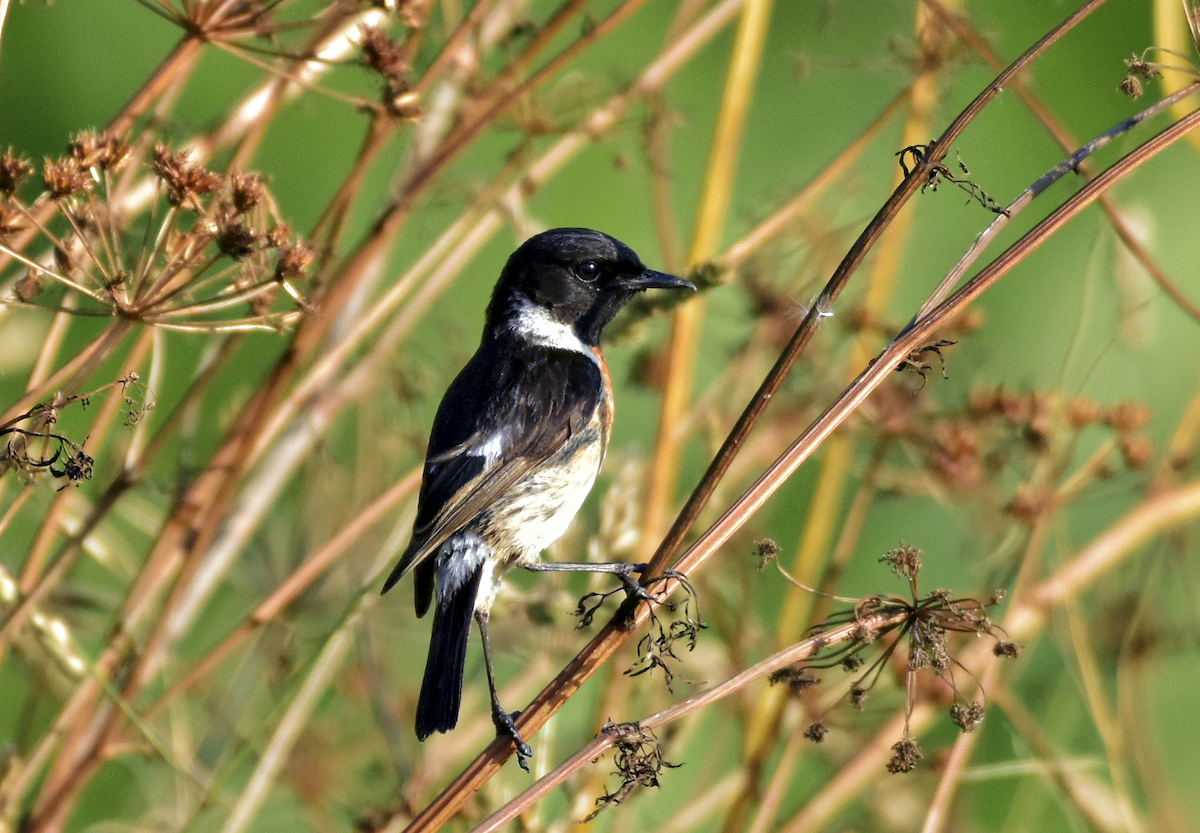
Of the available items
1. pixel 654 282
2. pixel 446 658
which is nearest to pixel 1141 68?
pixel 654 282

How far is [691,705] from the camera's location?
200 cm

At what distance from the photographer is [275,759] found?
295cm

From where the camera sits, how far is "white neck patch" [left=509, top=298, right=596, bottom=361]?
3.93 meters

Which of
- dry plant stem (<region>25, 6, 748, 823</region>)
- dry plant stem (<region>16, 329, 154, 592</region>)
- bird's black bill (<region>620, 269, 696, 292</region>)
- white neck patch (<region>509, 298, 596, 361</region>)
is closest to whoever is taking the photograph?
dry plant stem (<region>16, 329, 154, 592</region>)

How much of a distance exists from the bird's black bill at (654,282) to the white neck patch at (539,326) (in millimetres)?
281

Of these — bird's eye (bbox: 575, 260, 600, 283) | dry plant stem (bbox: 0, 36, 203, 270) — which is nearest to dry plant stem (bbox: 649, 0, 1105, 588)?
dry plant stem (bbox: 0, 36, 203, 270)

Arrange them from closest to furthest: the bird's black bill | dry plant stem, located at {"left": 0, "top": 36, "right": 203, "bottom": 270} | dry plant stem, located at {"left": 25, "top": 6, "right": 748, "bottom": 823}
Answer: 1. dry plant stem, located at {"left": 0, "top": 36, "right": 203, "bottom": 270}
2. dry plant stem, located at {"left": 25, "top": 6, "right": 748, "bottom": 823}
3. the bird's black bill

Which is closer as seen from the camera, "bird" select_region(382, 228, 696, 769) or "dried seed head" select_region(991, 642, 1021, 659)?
"dried seed head" select_region(991, 642, 1021, 659)

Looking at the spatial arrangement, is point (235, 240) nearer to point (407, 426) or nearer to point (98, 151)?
point (98, 151)

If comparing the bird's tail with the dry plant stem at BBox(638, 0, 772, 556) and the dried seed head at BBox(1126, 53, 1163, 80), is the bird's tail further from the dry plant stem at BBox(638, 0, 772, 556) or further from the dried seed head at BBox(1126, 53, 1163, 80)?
the dried seed head at BBox(1126, 53, 1163, 80)

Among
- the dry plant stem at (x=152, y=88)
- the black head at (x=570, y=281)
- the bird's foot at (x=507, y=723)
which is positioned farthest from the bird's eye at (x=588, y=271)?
the dry plant stem at (x=152, y=88)

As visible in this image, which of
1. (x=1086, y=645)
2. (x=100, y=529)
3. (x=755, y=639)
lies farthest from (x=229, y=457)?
(x=1086, y=645)

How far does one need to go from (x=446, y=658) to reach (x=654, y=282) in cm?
115

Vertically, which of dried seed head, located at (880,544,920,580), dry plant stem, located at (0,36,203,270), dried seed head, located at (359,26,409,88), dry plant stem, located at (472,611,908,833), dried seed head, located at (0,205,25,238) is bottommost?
dry plant stem, located at (472,611,908,833)
